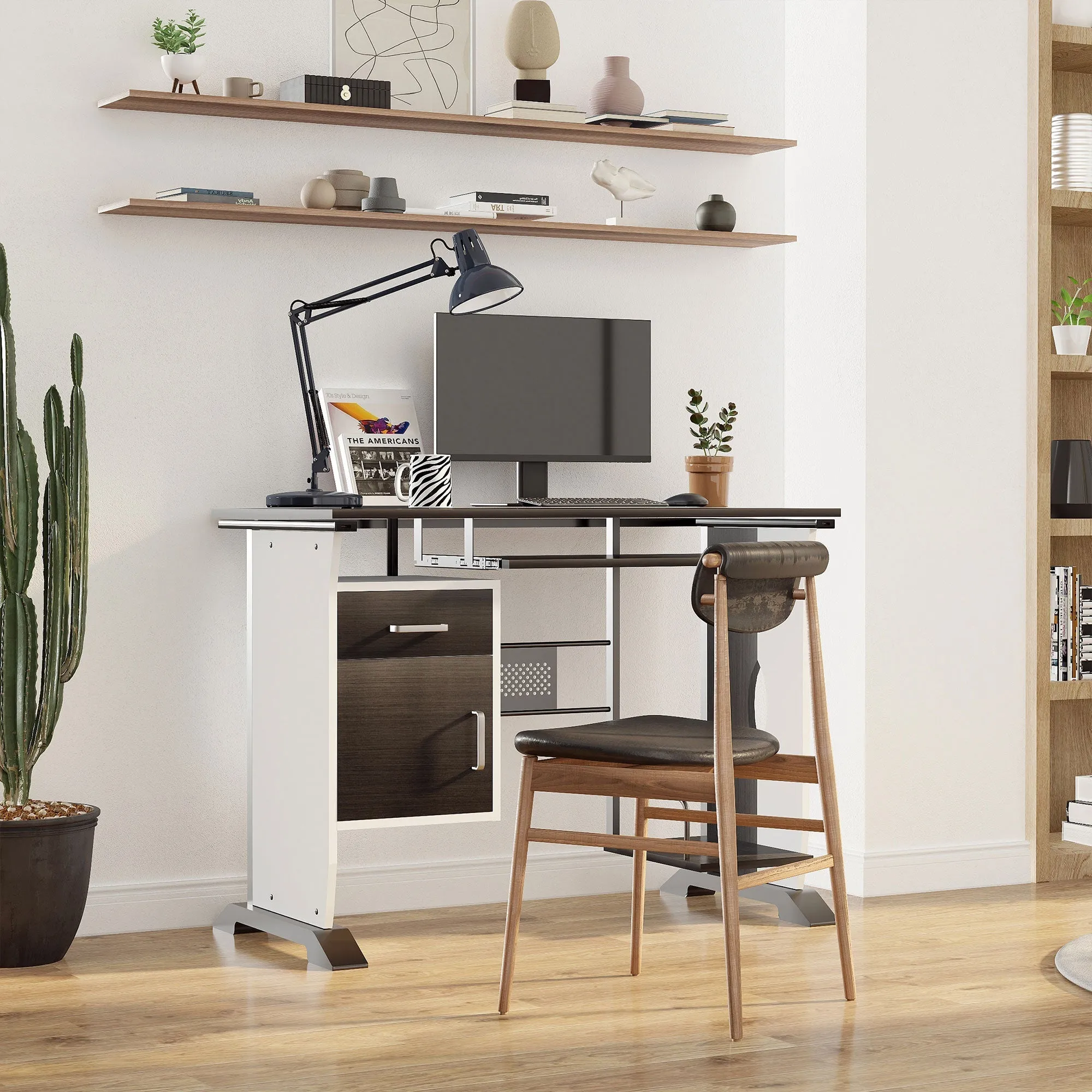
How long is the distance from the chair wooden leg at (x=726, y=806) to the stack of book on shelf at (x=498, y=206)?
1314 millimetres

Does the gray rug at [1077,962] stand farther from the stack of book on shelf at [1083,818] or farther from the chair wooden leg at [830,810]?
the chair wooden leg at [830,810]

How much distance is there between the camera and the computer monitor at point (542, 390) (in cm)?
392

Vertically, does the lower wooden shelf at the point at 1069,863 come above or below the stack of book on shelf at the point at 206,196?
below

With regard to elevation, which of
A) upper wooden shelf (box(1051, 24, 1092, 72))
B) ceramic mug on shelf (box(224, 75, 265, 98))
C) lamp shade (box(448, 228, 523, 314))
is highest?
upper wooden shelf (box(1051, 24, 1092, 72))

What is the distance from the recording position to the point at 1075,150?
14.4 ft

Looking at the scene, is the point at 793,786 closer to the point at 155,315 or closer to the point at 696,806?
the point at 696,806

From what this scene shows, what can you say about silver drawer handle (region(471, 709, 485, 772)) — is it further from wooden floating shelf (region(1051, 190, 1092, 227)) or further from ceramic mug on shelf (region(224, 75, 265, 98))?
wooden floating shelf (region(1051, 190, 1092, 227))

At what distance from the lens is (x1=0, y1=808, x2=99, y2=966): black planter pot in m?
3.28

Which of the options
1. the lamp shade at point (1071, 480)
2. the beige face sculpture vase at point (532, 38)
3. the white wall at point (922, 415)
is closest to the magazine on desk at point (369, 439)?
the beige face sculpture vase at point (532, 38)

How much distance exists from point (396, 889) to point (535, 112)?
6.06 ft

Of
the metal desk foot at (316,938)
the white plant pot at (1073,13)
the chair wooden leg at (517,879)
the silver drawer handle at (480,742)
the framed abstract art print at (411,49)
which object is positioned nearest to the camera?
the chair wooden leg at (517,879)

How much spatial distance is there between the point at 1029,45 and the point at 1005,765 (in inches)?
72.4

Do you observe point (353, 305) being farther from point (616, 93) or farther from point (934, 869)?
point (934, 869)

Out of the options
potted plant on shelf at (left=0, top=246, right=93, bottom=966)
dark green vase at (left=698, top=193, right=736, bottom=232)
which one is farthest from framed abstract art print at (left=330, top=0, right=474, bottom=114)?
potted plant on shelf at (left=0, top=246, right=93, bottom=966)
